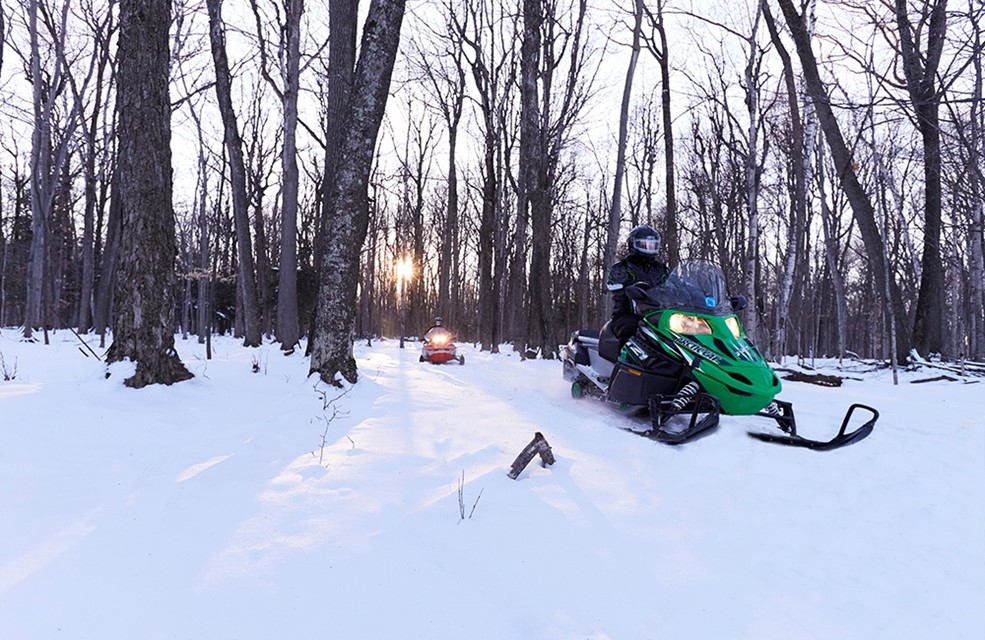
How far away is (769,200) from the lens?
2442 cm

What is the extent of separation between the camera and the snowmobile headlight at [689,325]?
4.46 meters

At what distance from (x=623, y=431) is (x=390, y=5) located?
541cm

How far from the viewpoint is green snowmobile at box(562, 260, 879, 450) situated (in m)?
4.18

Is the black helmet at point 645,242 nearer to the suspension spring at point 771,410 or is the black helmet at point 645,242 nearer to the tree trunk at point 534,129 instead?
the suspension spring at point 771,410

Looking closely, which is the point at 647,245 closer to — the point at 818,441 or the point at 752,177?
the point at 818,441

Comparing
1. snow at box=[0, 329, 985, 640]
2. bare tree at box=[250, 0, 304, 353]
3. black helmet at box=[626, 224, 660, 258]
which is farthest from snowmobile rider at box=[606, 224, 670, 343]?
bare tree at box=[250, 0, 304, 353]

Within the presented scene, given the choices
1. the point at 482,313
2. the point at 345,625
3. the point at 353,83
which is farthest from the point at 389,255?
the point at 345,625

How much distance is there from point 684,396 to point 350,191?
4270 mm

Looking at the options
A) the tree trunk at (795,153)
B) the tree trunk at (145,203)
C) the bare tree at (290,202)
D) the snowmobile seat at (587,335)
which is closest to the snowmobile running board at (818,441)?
the snowmobile seat at (587,335)

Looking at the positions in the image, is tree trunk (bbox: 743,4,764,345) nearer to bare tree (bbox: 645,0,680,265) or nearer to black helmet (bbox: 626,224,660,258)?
bare tree (bbox: 645,0,680,265)

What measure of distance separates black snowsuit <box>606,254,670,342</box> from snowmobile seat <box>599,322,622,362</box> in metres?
0.09

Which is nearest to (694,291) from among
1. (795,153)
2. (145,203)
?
(145,203)

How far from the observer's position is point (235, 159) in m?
13.9

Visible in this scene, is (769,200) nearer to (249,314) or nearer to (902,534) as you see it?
(249,314)
